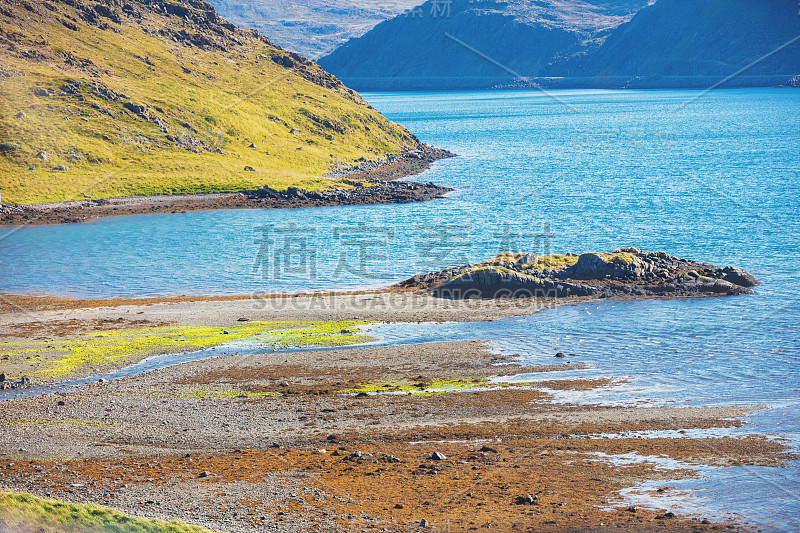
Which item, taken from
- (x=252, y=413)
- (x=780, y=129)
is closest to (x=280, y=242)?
(x=252, y=413)

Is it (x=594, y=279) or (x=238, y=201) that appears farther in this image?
(x=238, y=201)

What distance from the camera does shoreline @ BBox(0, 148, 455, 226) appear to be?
301ft

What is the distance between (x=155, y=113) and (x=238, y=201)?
31786 mm

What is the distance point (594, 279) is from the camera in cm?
5525

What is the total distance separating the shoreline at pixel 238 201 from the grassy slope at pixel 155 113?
318cm

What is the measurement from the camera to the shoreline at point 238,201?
91.7 m

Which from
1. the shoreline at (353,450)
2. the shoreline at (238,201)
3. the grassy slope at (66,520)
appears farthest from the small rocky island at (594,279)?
the shoreline at (238,201)

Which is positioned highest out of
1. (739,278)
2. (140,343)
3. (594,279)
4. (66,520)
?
(739,278)

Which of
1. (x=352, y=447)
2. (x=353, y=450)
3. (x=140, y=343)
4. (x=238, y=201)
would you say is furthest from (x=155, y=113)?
(x=353, y=450)

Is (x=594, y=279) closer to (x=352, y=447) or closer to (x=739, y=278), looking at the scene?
(x=739, y=278)

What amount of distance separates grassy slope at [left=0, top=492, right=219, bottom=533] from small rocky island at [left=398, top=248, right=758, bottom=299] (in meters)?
35.4

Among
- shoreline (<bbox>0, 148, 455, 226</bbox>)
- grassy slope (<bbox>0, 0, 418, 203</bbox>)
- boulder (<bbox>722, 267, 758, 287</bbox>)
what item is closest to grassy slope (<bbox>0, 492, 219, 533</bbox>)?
boulder (<bbox>722, 267, 758, 287</bbox>)

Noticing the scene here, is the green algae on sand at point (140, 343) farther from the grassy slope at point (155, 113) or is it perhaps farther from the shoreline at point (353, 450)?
the grassy slope at point (155, 113)

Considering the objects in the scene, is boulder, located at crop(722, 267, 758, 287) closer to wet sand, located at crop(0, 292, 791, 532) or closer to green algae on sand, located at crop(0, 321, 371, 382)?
wet sand, located at crop(0, 292, 791, 532)
